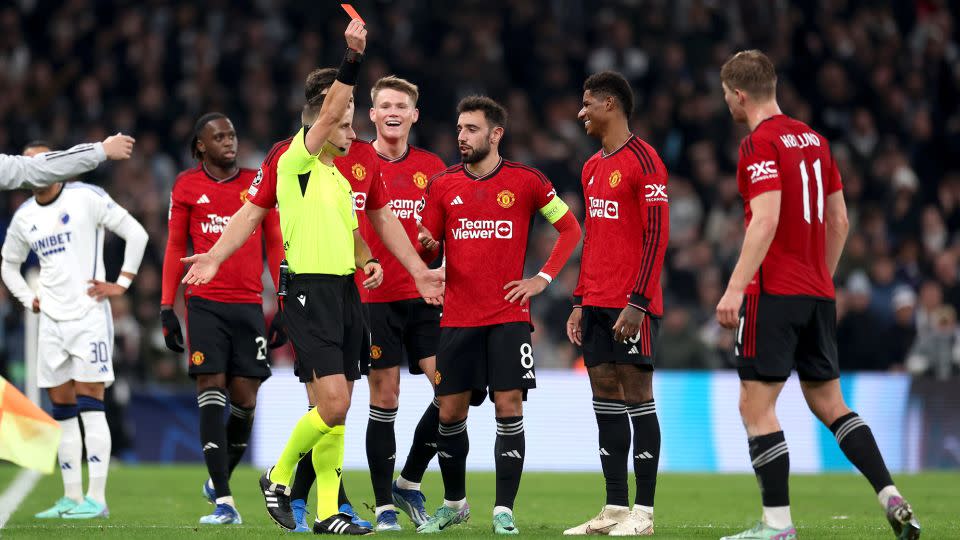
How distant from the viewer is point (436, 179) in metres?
8.80

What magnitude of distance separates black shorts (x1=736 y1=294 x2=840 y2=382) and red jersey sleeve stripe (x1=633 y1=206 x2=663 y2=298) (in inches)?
31.5

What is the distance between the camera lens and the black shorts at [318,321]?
7926 mm

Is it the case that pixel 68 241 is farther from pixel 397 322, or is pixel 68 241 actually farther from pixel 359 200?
pixel 359 200

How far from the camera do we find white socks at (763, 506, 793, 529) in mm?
7328

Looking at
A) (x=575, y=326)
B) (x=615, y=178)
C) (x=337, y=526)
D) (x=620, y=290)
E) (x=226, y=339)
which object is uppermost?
(x=615, y=178)

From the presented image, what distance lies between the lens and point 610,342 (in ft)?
28.0

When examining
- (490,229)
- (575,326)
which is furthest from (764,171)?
(575,326)

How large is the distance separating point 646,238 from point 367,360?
6.04 ft

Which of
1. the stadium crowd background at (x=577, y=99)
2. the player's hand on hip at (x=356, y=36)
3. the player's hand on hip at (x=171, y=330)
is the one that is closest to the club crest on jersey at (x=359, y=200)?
the player's hand on hip at (x=356, y=36)

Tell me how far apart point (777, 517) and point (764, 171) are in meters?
1.83

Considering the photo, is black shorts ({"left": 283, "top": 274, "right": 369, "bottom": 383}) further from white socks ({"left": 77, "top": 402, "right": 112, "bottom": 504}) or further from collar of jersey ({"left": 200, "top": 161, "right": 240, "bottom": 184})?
white socks ({"left": 77, "top": 402, "right": 112, "bottom": 504})

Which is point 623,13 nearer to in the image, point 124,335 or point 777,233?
point 124,335

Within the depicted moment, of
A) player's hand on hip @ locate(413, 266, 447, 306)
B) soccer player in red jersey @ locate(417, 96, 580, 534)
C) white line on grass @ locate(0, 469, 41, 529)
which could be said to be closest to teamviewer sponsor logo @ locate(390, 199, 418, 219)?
soccer player in red jersey @ locate(417, 96, 580, 534)

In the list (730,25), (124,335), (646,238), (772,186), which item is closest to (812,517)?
(646,238)
